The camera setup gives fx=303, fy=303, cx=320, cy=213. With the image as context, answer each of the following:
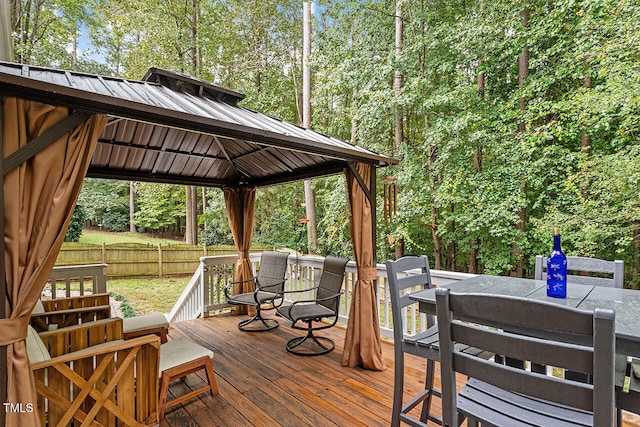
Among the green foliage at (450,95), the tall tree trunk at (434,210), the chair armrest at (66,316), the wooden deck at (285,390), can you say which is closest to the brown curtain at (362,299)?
the wooden deck at (285,390)

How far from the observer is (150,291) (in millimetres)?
7867

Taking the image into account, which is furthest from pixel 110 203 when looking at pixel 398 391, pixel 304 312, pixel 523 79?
pixel 523 79

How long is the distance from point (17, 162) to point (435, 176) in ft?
23.4

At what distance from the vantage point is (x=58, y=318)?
2.75 meters

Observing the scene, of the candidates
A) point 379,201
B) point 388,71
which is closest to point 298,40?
point 388,71

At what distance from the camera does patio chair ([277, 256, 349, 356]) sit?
3.62 meters

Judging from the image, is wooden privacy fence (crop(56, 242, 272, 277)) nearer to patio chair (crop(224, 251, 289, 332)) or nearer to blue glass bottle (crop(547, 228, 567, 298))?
patio chair (crop(224, 251, 289, 332))

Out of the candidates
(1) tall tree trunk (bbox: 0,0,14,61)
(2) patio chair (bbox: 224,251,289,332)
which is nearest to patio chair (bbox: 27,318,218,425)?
(2) patio chair (bbox: 224,251,289,332)

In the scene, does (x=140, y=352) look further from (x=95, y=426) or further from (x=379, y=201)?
(x=379, y=201)

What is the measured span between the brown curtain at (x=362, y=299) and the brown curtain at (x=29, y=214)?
240 cm

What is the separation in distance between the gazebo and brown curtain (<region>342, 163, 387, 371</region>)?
11 mm

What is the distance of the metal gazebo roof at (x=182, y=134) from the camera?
1.84 metres

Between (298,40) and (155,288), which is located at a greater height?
(298,40)

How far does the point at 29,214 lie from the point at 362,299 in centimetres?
276
